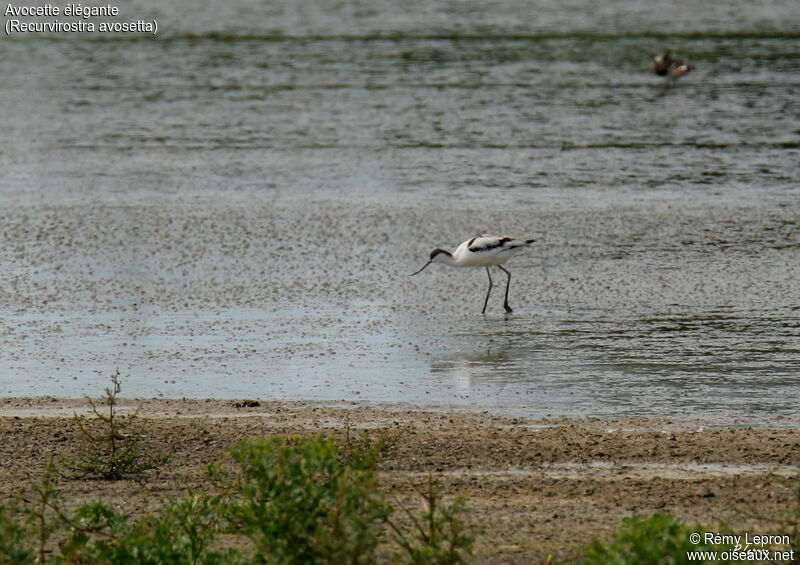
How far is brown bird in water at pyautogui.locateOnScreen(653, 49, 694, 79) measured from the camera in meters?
25.9

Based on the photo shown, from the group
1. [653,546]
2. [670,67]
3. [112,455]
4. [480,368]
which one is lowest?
[653,546]

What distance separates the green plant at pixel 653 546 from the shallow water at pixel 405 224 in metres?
4.01

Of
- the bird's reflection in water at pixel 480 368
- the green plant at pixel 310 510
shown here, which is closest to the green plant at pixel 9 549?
the green plant at pixel 310 510

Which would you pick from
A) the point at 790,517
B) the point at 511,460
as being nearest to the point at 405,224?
the point at 511,460

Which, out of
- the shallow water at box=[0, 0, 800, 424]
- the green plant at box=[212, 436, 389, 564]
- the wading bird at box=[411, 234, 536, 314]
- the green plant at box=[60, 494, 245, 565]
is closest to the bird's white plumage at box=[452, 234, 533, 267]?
the wading bird at box=[411, 234, 536, 314]

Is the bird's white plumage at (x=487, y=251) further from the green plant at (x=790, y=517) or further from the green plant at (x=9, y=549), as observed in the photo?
the green plant at (x=9, y=549)

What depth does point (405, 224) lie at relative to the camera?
50.6 ft

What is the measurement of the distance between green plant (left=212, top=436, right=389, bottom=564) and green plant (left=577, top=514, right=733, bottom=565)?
2.87ft

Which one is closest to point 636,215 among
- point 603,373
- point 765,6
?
point 603,373

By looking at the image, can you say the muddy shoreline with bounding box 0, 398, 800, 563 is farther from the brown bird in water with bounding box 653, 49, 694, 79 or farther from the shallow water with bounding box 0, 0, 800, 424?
the brown bird in water with bounding box 653, 49, 694, 79

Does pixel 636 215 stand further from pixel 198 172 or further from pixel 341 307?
pixel 198 172

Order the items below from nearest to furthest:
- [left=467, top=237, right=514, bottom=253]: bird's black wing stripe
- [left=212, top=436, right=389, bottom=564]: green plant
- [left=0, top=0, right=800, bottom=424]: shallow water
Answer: [left=212, top=436, right=389, bottom=564]: green plant < [left=0, top=0, right=800, bottom=424]: shallow water < [left=467, top=237, right=514, bottom=253]: bird's black wing stripe

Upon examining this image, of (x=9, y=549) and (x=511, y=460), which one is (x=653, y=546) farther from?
(x=511, y=460)

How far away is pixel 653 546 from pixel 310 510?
4.53ft
